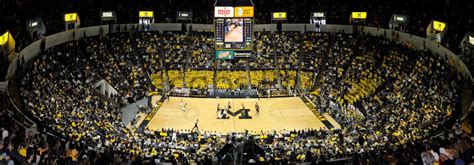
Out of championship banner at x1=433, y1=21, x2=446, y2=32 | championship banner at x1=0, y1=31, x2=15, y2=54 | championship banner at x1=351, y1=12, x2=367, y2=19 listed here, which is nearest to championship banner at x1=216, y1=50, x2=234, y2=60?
championship banner at x1=0, y1=31, x2=15, y2=54

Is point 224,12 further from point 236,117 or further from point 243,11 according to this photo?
point 236,117

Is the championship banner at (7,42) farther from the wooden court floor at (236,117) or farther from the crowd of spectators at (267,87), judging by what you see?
the wooden court floor at (236,117)

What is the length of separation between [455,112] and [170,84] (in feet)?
90.0

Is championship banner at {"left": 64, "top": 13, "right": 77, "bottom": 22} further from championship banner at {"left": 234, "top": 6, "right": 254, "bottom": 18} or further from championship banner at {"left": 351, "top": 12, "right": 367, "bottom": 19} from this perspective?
championship banner at {"left": 351, "top": 12, "right": 367, "bottom": 19}

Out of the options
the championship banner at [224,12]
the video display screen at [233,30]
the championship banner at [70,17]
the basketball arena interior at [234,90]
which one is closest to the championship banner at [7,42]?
the basketball arena interior at [234,90]

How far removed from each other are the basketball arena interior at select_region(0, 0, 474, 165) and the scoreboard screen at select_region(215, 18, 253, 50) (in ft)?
0.32

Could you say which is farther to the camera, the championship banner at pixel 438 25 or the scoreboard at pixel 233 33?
the championship banner at pixel 438 25

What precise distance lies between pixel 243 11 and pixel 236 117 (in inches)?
342

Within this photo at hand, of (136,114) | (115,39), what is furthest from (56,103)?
(115,39)

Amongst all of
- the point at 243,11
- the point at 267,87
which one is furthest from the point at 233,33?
the point at 267,87

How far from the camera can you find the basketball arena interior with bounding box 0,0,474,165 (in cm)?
1957

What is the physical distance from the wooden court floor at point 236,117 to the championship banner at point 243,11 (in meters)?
8.32

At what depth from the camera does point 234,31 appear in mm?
36312

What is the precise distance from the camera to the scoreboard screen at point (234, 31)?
119ft
